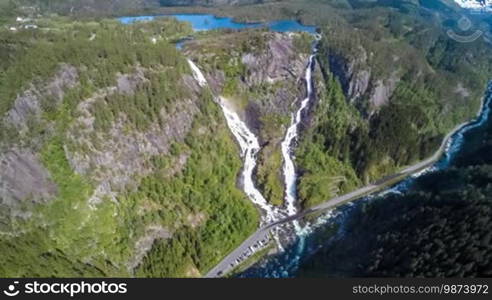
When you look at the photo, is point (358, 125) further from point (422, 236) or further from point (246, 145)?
point (422, 236)

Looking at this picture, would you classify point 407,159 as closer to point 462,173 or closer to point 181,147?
point 462,173

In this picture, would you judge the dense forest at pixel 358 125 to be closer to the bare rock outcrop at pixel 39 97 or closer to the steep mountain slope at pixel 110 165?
the steep mountain slope at pixel 110 165

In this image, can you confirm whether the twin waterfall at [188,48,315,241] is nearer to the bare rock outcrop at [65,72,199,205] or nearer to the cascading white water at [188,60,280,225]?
the cascading white water at [188,60,280,225]

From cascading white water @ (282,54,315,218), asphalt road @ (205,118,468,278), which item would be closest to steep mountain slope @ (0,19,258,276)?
asphalt road @ (205,118,468,278)

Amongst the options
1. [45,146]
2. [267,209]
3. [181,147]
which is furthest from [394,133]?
[45,146]

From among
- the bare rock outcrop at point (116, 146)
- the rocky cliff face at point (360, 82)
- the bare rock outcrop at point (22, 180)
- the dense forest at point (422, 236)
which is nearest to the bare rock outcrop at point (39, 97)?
the bare rock outcrop at point (116, 146)

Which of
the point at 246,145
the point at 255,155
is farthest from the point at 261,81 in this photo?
the point at 255,155
